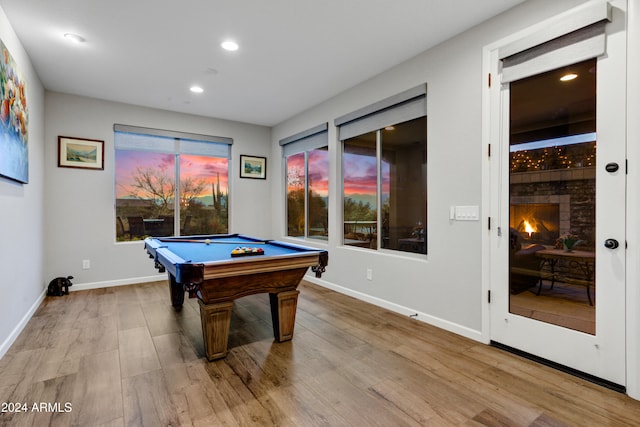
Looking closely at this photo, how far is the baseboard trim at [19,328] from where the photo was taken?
2.45 metres

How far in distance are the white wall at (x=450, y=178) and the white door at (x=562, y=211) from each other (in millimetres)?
149

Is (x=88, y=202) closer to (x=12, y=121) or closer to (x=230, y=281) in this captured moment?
(x=12, y=121)

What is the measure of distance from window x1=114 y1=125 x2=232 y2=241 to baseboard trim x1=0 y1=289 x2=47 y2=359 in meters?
1.40

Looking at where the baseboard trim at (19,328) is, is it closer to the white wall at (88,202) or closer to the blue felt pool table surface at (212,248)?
the white wall at (88,202)

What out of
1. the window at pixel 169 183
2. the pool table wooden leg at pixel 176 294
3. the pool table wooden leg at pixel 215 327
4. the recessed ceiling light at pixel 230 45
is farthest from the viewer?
the window at pixel 169 183

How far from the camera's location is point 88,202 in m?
4.49

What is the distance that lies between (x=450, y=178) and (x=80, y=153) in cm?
477

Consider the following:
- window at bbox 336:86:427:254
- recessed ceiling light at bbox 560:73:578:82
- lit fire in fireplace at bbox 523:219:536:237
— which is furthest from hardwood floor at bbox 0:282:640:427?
recessed ceiling light at bbox 560:73:578:82

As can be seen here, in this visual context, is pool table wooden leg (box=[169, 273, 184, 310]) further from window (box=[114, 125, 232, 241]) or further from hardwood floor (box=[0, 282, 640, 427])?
window (box=[114, 125, 232, 241])

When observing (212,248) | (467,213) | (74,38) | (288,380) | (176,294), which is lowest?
(288,380)

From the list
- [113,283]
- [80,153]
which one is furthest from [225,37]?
[113,283]

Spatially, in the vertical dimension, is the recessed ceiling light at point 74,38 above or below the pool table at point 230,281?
above

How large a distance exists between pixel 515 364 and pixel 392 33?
2.85m

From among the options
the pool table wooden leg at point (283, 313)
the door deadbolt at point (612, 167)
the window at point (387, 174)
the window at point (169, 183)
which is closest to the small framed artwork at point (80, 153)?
the window at point (169, 183)
